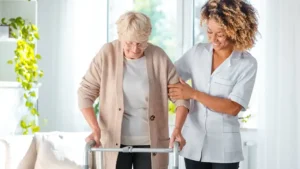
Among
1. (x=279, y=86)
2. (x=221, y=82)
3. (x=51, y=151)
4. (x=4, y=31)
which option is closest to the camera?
(x=221, y=82)

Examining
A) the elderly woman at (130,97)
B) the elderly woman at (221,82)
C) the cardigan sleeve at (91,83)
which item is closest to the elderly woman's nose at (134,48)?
the elderly woman at (130,97)

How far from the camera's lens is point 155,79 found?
2512 mm

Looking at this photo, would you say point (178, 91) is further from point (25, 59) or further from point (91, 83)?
point (25, 59)

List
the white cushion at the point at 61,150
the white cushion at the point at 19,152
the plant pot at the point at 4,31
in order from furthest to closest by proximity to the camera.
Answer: the plant pot at the point at 4,31
the white cushion at the point at 61,150
the white cushion at the point at 19,152

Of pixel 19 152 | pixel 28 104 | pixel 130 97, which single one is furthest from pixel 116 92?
pixel 28 104

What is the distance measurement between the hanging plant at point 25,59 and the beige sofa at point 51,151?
0.40 metres

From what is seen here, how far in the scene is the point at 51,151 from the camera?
358 cm

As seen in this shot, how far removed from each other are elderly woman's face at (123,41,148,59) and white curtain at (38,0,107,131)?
237 cm

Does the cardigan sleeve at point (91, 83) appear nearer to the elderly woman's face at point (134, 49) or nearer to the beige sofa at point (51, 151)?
the elderly woman's face at point (134, 49)

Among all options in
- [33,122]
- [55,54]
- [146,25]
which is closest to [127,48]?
[146,25]

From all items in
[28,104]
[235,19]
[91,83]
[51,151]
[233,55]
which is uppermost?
[235,19]

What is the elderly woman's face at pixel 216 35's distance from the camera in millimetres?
2624

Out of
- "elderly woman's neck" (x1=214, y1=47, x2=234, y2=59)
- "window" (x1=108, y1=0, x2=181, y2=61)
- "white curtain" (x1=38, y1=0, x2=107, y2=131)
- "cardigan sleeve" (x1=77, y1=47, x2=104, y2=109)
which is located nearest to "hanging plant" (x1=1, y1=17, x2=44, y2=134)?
"white curtain" (x1=38, y1=0, x2=107, y2=131)

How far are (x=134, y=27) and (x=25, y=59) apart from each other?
5.82 feet
